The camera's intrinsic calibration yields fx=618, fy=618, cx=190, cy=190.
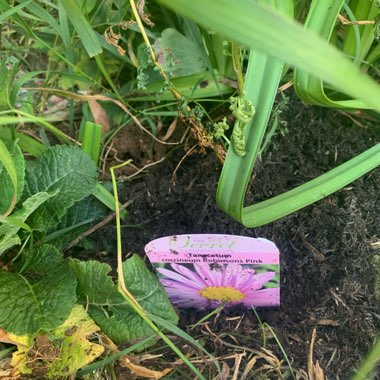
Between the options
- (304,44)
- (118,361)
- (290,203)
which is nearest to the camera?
(304,44)

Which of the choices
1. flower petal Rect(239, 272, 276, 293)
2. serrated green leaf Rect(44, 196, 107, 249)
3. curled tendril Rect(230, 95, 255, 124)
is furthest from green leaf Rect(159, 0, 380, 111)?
serrated green leaf Rect(44, 196, 107, 249)

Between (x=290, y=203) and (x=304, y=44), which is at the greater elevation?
(x=304, y=44)

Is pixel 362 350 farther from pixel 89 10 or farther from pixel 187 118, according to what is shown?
pixel 89 10

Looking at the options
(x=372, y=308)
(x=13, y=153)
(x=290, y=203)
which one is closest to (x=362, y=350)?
(x=372, y=308)

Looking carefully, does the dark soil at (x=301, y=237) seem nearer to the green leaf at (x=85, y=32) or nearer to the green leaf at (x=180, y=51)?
the green leaf at (x=180, y=51)

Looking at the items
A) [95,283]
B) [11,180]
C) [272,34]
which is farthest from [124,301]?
[272,34]

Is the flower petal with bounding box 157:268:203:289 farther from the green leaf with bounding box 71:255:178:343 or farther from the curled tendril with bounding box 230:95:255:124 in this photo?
the curled tendril with bounding box 230:95:255:124

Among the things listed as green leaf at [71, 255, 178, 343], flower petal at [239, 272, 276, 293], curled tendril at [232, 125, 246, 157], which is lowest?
green leaf at [71, 255, 178, 343]
